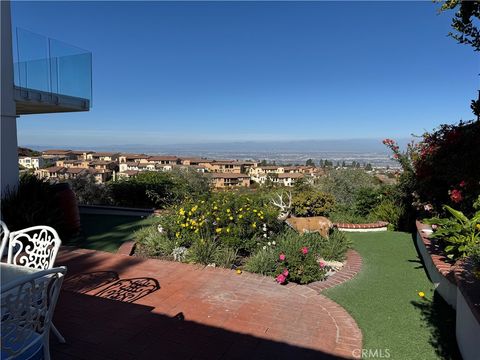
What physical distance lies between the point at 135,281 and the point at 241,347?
88.1 inches

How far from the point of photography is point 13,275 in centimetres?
240

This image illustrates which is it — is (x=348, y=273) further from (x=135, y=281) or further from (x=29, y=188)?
(x=29, y=188)

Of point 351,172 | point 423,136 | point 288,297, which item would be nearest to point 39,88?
point 288,297

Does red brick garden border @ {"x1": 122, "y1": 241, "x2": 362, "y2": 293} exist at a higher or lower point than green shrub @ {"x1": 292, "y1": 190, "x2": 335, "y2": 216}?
lower

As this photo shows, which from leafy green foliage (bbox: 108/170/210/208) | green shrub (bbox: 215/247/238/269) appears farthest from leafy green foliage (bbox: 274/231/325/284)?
leafy green foliage (bbox: 108/170/210/208)

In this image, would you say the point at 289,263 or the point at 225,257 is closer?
the point at 289,263

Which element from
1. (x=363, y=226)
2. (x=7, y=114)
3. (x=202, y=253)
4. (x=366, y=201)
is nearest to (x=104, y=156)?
(x=7, y=114)

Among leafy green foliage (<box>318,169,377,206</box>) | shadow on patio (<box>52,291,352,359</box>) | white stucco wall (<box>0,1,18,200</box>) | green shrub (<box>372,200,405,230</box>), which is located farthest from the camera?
leafy green foliage (<box>318,169,377,206</box>)

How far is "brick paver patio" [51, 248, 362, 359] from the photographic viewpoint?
9.37ft

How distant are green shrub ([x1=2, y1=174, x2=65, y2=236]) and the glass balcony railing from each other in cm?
228

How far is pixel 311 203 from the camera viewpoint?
9398 mm

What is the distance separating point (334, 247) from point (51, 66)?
8148 millimetres

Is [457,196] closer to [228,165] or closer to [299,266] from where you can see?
[299,266]

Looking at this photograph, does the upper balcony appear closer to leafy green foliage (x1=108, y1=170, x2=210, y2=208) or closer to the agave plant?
leafy green foliage (x1=108, y1=170, x2=210, y2=208)
